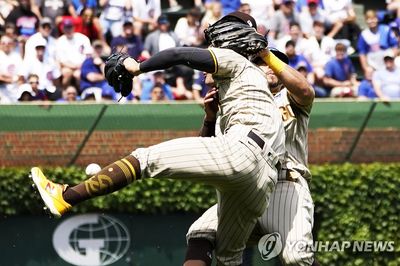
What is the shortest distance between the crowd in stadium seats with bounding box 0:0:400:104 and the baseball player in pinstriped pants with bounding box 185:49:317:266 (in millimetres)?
4880

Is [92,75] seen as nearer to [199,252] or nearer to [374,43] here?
[374,43]

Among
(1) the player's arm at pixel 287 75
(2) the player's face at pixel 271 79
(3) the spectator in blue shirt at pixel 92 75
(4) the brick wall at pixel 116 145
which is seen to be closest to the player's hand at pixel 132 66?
(1) the player's arm at pixel 287 75

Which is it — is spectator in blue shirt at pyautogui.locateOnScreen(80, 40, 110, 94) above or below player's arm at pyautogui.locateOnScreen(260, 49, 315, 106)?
below

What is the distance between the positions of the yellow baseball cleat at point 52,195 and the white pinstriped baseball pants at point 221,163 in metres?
0.53

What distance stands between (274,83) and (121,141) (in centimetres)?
406

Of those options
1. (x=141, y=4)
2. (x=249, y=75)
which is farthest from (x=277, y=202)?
(x=141, y=4)

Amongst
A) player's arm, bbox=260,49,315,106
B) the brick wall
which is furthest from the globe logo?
player's arm, bbox=260,49,315,106

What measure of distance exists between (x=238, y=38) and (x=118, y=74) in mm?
855

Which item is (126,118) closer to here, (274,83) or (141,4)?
(141,4)

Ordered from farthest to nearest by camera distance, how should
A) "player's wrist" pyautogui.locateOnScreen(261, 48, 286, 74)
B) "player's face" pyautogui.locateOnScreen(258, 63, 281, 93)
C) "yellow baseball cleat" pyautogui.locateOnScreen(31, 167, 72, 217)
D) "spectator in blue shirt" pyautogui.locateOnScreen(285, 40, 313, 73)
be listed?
"spectator in blue shirt" pyautogui.locateOnScreen(285, 40, 313, 73)
"player's face" pyautogui.locateOnScreen(258, 63, 281, 93)
"player's wrist" pyautogui.locateOnScreen(261, 48, 286, 74)
"yellow baseball cleat" pyautogui.locateOnScreen(31, 167, 72, 217)

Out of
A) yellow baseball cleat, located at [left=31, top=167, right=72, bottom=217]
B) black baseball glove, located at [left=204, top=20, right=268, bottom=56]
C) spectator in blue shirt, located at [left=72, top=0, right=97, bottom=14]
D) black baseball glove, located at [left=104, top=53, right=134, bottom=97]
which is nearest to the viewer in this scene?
yellow baseball cleat, located at [left=31, top=167, right=72, bottom=217]

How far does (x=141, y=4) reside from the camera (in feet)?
46.4

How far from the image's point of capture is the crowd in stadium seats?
1281cm

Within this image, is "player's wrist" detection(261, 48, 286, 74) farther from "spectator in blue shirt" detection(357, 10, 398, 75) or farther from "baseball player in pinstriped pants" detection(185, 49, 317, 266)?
"spectator in blue shirt" detection(357, 10, 398, 75)
